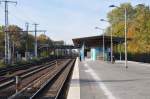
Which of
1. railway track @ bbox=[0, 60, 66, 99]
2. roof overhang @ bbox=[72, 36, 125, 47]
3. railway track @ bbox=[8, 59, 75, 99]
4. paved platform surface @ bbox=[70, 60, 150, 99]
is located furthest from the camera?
roof overhang @ bbox=[72, 36, 125, 47]

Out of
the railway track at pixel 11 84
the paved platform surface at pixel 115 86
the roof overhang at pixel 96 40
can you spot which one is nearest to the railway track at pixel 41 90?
the railway track at pixel 11 84

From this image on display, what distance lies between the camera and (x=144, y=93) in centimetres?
2009

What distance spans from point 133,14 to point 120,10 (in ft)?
15.6

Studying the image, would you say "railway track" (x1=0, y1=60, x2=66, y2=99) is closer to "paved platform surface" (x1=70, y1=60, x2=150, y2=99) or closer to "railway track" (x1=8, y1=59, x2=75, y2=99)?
"railway track" (x1=8, y1=59, x2=75, y2=99)

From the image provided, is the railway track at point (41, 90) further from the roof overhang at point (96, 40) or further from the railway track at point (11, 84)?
the roof overhang at point (96, 40)

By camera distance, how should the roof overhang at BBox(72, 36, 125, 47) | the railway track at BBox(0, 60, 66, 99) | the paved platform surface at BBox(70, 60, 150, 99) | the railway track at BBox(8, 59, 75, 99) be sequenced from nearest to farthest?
1. the paved platform surface at BBox(70, 60, 150, 99)
2. the railway track at BBox(8, 59, 75, 99)
3. the railway track at BBox(0, 60, 66, 99)
4. the roof overhang at BBox(72, 36, 125, 47)

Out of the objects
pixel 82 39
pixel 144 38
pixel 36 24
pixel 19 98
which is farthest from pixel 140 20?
pixel 19 98

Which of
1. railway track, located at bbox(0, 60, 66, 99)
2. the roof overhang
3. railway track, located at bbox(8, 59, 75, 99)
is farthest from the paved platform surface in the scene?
the roof overhang

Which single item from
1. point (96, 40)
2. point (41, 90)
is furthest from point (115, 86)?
point (96, 40)

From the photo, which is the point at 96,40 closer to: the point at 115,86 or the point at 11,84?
the point at 11,84

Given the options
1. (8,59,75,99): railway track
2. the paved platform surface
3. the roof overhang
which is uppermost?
the roof overhang

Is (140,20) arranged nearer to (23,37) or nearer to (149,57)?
(149,57)

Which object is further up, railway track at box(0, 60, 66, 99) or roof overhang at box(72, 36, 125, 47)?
roof overhang at box(72, 36, 125, 47)

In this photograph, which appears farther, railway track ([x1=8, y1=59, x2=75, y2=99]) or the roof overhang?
the roof overhang
